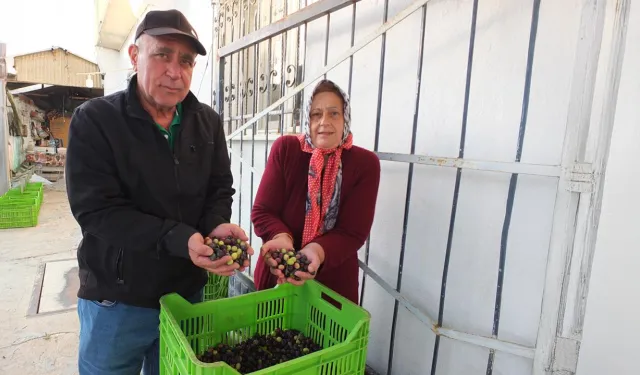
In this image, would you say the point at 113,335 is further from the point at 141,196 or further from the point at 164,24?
the point at 164,24

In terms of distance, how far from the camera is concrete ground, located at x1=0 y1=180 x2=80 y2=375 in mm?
2088

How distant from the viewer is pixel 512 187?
4.05 feet

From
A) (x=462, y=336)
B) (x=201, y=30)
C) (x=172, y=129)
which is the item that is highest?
(x=201, y=30)

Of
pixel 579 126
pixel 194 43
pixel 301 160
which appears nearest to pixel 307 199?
pixel 301 160

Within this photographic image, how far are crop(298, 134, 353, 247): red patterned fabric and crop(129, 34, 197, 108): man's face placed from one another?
20.8 inches

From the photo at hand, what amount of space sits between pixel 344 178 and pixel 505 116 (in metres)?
0.61

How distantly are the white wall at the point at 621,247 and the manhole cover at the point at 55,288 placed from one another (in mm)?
3180

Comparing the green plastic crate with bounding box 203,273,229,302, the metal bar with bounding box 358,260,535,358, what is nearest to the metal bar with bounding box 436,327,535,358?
the metal bar with bounding box 358,260,535,358

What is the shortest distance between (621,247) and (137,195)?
1307mm

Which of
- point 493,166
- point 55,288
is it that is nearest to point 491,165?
point 493,166

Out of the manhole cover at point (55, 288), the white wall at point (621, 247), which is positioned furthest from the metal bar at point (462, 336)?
the manhole cover at point (55, 288)

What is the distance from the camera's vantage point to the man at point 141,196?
0.98m

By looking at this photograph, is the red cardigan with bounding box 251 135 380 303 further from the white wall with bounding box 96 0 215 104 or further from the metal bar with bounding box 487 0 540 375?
the white wall with bounding box 96 0 215 104

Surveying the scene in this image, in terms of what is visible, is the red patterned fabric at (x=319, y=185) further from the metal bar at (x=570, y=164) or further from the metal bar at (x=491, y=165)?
the metal bar at (x=570, y=164)
